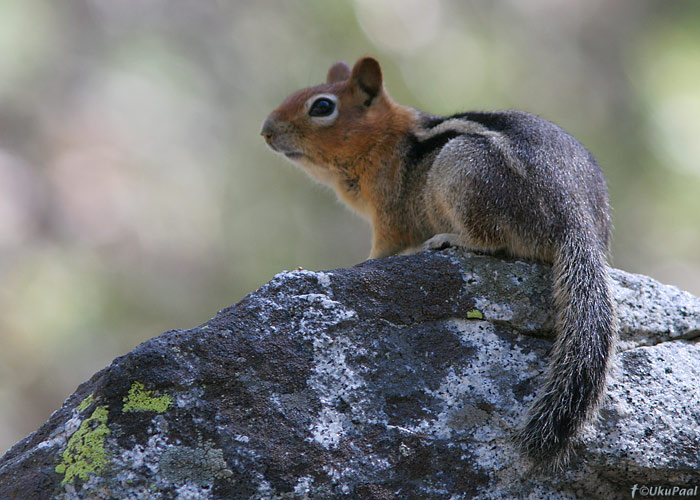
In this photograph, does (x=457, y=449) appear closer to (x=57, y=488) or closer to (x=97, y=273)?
(x=57, y=488)

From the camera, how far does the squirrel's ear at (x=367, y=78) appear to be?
6238 millimetres

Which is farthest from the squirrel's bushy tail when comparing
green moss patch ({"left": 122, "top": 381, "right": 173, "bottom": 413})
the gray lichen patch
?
green moss patch ({"left": 122, "top": 381, "right": 173, "bottom": 413})

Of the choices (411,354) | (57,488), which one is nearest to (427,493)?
(411,354)

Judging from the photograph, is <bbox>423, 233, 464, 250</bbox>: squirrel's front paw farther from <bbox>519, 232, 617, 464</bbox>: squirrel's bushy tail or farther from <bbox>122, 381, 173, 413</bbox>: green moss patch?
<bbox>122, 381, 173, 413</bbox>: green moss patch

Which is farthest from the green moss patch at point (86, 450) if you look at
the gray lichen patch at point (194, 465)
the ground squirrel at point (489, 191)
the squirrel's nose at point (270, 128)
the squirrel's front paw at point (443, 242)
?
the squirrel's nose at point (270, 128)

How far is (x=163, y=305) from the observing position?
11797 millimetres

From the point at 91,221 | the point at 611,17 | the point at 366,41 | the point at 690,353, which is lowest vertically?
the point at 690,353

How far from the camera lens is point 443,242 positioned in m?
4.77

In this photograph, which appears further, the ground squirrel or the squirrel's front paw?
the squirrel's front paw

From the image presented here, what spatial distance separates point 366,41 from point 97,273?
5480 mm

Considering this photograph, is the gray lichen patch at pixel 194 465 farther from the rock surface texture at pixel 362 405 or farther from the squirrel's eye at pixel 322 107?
the squirrel's eye at pixel 322 107

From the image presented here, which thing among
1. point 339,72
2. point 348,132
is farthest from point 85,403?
point 339,72

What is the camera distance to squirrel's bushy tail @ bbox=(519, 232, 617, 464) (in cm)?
356

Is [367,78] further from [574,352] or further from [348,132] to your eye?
[574,352]
